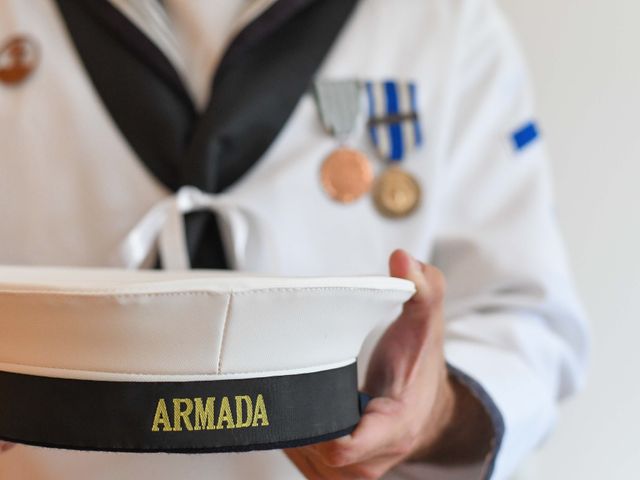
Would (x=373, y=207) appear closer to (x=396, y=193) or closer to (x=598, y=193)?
(x=396, y=193)

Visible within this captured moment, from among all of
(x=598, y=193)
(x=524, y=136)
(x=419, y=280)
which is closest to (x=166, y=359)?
(x=419, y=280)

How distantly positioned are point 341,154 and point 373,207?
44mm

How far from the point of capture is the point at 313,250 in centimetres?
55

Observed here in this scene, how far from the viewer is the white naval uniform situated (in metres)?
0.54

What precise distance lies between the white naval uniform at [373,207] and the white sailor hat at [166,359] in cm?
21

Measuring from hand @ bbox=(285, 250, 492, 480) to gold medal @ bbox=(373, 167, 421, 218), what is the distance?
0.51ft

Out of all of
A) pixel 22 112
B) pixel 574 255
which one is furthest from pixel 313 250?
pixel 574 255

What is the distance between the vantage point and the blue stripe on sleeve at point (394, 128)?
0.57 meters

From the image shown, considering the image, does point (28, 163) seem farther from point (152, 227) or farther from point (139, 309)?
point (139, 309)

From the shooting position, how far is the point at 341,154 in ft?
1.84

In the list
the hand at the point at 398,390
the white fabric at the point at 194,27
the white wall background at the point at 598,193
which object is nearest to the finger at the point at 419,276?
the hand at the point at 398,390

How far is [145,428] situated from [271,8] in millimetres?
351

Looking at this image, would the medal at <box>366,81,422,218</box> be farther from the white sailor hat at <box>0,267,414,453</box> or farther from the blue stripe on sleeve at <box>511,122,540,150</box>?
the white sailor hat at <box>0,267,414,453</box>

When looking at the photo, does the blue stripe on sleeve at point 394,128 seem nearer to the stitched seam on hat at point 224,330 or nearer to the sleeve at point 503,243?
the sleeve at point 503,243
